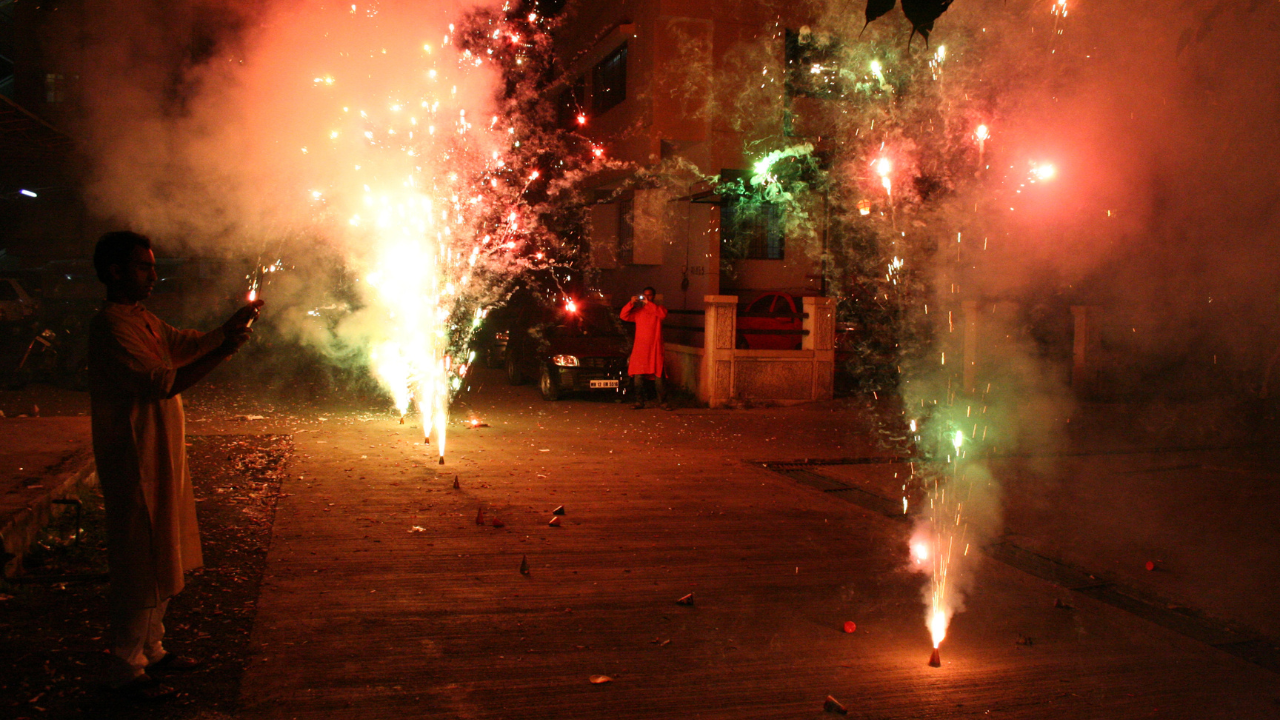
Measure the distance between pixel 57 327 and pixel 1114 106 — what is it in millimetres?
Result: 13998

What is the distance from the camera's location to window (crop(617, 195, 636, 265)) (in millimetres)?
19078

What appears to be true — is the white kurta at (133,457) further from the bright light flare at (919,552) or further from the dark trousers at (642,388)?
the dark trousers at (642,388)

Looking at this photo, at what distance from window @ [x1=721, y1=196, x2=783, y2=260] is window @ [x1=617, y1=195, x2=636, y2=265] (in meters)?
2.55

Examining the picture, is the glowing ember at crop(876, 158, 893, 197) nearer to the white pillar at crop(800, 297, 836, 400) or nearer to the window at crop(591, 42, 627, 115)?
the white pillar at crop(800, 297, 836, 400)

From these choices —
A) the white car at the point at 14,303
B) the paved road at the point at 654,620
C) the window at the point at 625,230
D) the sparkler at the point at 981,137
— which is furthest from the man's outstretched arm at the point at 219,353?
the window at the point at 625,230

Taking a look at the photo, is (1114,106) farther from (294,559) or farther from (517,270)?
(517,270)

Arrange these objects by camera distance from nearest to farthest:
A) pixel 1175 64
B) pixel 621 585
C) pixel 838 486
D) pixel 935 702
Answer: pixel 935 702 < pixel 1175 64 < pixel 621 585 < pixel 838 486

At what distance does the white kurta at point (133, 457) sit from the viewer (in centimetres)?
332

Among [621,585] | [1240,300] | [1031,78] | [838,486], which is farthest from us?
[838,486]

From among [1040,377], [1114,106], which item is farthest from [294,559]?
[1040,377]

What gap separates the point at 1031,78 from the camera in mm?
6488

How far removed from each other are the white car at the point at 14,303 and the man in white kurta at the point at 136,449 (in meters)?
12.4

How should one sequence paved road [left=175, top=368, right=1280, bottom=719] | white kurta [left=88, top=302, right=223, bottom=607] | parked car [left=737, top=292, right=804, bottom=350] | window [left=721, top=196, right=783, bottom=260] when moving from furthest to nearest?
1. window [left=721, top=196, right=783, bottom=260]
2. parked car [left=737, top=292, right=804, bottom=350]
3. paved road [left=175, top=368, right=1280, bottom=719]
4. white kurta [left=88, top=302, right=223, bottom=607]

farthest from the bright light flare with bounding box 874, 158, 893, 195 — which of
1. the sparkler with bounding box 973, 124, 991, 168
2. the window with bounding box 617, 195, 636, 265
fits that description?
the window with bounding box 617, 195, 636, 265
